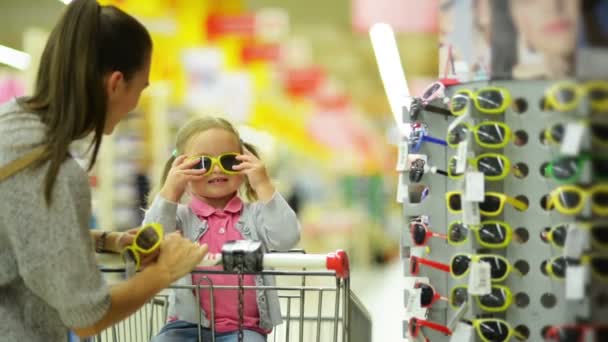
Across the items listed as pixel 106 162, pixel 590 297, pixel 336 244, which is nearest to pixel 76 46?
pixel 590 297

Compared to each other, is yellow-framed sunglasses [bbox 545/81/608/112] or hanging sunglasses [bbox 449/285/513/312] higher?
yellow-framed sunglasses [bbox 545/81/608/112]

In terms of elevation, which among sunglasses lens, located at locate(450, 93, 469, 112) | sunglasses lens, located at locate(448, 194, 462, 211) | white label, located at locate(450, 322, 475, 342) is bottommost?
white label, located at locate(450, 322, 475, 342)

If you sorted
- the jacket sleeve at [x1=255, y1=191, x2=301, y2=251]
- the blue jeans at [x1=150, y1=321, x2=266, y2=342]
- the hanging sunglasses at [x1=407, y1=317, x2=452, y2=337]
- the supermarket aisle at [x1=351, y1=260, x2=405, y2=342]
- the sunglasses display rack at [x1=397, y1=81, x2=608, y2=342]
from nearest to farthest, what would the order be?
the sunglasses display rack at [x1=397, y1=81, x2=608, y2=342], the hanging sunglasses at [x1=407, y1=317, x2=452, y2=337], the blue jeans at [x1=150, y1=321, x2=266, y2=342], the jacket sleeve at [x1=255, y1=191, x2=301, y2=251], the supermarket aisle at [x1=351, y1=260, x2=405, y2=342]

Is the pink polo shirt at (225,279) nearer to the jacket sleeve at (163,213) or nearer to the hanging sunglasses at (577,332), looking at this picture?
the jacket sleeve at (163,213)

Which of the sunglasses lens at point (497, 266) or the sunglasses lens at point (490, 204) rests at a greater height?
the sunglasses lens at point (490, 204)

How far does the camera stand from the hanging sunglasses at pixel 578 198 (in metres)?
1.31

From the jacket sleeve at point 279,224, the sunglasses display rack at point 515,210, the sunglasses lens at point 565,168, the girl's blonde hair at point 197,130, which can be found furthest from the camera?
the girl's blonde hair at point 197,130

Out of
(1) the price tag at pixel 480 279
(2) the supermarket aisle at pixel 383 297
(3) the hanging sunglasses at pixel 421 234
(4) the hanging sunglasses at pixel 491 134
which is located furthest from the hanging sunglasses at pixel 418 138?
(2) the supermarket aisle at pixel 383 297

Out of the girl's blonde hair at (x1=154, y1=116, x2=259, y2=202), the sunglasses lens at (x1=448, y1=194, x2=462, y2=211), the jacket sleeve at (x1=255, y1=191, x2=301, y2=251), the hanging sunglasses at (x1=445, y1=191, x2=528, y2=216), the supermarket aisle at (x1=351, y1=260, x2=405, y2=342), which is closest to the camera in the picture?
the hanging sunglasses at (x1=445, y1=191, x2=528, y2=216)

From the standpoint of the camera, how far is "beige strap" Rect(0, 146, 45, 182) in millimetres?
1605

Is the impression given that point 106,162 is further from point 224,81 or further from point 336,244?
point 336,244

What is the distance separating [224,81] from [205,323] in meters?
6.05

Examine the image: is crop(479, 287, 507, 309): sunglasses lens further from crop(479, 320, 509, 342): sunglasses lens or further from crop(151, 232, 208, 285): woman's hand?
crop(151, 232, 208, 285): woman's hand

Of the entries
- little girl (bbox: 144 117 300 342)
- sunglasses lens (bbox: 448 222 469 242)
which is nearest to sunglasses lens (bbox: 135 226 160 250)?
little girl (bbox: 144 117 300 342)
